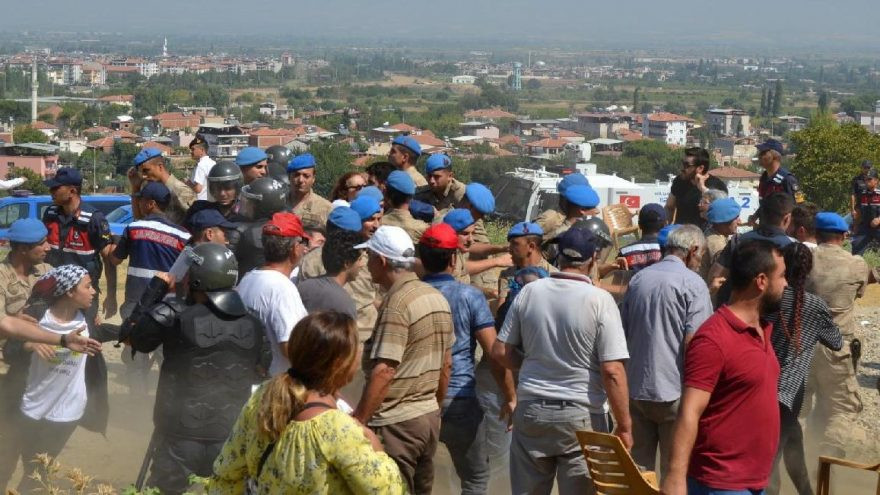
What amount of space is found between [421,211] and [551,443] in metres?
2.57

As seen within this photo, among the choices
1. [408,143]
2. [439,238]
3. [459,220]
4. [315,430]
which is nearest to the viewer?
[315,430]

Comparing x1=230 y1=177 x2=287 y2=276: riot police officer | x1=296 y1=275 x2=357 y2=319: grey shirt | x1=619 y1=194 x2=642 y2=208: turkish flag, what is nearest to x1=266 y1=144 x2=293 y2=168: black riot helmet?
x1=230 y1=177 x2=287 y2=276: riot police officer

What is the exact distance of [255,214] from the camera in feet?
24.3

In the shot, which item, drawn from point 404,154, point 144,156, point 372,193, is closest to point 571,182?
point 372,193

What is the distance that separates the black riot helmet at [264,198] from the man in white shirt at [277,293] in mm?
1649

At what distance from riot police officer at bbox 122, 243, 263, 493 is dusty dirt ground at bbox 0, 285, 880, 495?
1404 mm

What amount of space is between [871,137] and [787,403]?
275 feet

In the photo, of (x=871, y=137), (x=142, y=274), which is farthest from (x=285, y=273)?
(x=871, y=137)

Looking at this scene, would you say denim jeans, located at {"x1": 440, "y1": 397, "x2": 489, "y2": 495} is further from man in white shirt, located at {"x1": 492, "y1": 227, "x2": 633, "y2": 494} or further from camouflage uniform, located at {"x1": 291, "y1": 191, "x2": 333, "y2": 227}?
camouflage uniform, located at {"x1": 291, "y1": 191, "x2": 333, "y2": 227}

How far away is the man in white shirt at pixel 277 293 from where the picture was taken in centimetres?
543

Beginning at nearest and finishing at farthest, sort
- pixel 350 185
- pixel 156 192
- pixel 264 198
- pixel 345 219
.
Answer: pixel 345 219 → pixel 264 198 → pixel 156 192 → pixel 350 185

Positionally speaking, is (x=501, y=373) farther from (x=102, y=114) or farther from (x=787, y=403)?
(x=102, y=114)

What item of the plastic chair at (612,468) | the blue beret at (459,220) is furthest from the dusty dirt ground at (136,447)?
the plastic chair at (612,468)

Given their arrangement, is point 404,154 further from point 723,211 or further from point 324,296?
point 324,296
